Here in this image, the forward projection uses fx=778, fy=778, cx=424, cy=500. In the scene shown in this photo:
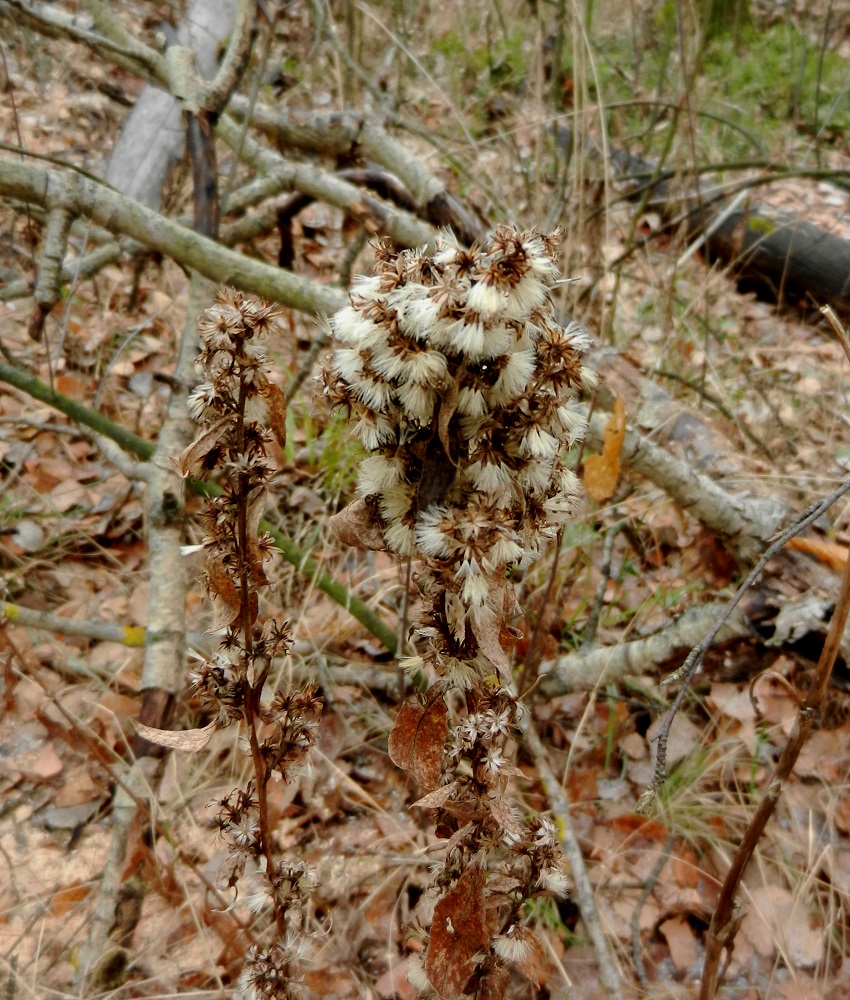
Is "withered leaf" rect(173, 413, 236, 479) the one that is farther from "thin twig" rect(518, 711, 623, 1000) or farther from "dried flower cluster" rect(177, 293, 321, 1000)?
"thin twig" rect(518, 711, 623, 1000)

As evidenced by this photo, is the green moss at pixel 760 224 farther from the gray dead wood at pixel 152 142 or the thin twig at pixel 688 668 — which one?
the thin twig at pixel 688 668

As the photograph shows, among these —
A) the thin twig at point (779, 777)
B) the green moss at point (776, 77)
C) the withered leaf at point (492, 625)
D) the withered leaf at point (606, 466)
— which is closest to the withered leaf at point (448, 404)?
the withered leaf at point (492, 625)

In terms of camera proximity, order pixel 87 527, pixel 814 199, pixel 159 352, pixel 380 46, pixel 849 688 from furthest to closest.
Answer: pixel 380 46, pixel 814 199, pixel 159 352, pixel 87 527, pixel 849 688

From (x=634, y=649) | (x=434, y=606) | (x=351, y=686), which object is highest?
(x=434, y=606)

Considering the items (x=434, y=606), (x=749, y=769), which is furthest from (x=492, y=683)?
(x=749, y=769)

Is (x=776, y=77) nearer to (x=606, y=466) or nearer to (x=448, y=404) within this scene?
(x=606, y=466)

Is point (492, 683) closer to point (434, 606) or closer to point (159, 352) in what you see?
point (434, 606)
